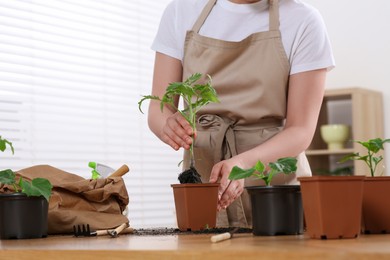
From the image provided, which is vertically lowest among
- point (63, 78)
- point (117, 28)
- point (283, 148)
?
point (283, 148)

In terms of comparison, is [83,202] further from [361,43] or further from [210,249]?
[361,43]

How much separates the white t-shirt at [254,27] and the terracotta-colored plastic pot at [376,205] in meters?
0.89

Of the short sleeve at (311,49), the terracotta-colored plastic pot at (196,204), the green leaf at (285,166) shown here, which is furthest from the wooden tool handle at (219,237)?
the short sleeve at (311,49)

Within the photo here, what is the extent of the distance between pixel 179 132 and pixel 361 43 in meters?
3.62

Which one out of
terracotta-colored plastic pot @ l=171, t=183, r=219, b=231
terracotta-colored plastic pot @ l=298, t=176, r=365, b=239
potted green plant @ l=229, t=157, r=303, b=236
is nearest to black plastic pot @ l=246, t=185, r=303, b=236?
potted green plant @ l=229, t=157, r=303, b=236

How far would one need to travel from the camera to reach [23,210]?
5.13 feet

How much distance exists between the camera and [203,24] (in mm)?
2340

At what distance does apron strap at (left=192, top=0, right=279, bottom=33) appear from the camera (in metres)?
2.25

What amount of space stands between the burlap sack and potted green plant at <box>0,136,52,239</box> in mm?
123

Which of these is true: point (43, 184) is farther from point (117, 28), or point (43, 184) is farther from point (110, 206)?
point (117, 28)

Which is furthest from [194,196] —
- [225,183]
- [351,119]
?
[351,119]

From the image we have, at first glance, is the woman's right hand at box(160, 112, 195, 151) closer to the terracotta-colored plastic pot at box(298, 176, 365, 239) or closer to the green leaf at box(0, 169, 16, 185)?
the green leaf at box(0, 169, 16, 185)

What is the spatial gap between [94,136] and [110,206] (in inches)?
111

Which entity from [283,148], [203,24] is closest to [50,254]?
[283,148]
